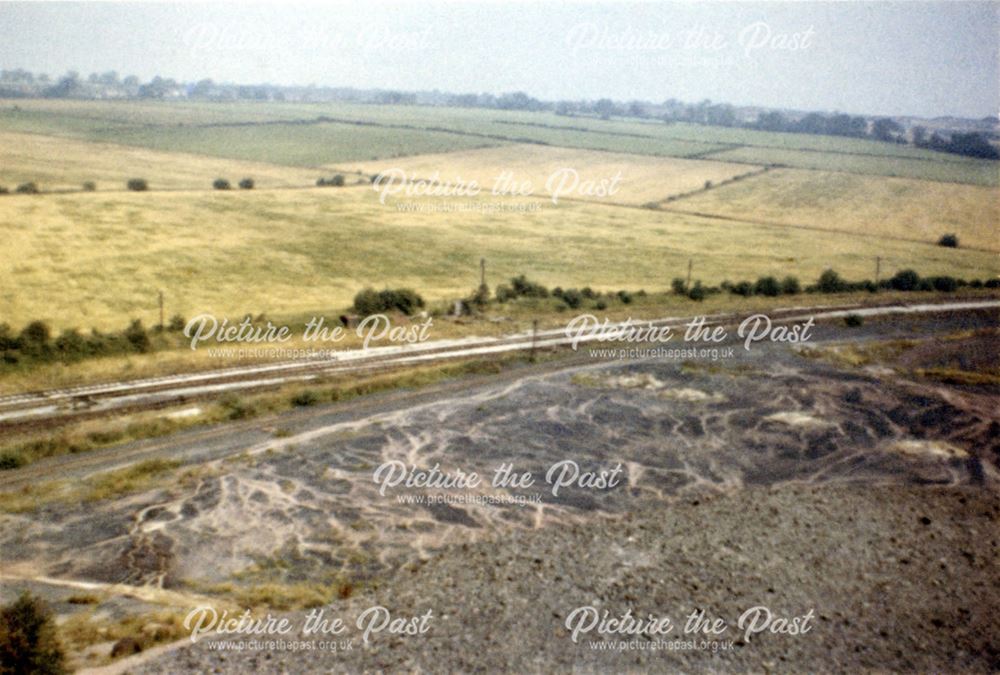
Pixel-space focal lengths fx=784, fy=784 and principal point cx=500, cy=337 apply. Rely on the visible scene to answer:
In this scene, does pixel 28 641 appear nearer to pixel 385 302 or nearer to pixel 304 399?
pixel 304 399

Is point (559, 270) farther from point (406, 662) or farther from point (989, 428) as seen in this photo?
point (406, 662)

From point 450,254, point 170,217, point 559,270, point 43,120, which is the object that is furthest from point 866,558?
point 43,120

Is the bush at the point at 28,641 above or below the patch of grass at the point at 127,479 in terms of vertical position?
above

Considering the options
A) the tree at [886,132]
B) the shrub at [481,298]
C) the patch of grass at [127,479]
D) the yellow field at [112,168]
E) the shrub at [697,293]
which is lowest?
the patch of grass at [127,479]

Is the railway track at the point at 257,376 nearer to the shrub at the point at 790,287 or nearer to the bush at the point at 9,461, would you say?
the bush at the point at 9,461

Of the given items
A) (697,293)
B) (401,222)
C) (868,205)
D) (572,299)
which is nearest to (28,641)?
(572,299)

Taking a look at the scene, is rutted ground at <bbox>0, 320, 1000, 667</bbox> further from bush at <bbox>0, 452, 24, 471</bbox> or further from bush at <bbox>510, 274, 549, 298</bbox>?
bush at <bbox>510, 274, 549, 298</bbox>

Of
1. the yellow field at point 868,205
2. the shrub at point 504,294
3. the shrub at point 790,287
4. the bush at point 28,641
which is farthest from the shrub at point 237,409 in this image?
the yellow field at point 868,205
